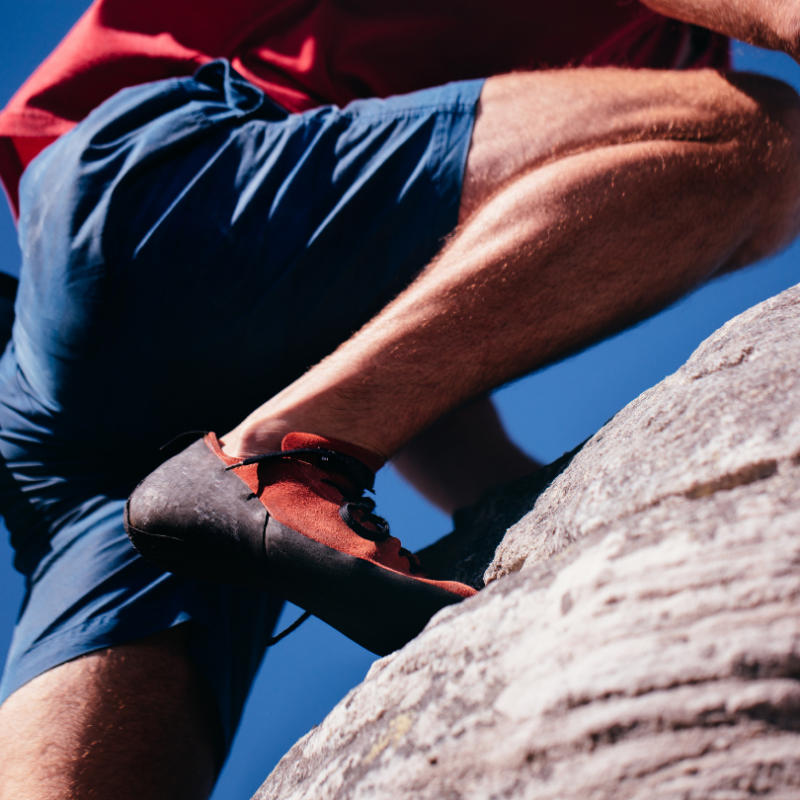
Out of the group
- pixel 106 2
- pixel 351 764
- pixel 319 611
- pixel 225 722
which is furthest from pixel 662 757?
pixel 106 2

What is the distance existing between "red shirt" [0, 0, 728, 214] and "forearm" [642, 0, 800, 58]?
1.12 feet

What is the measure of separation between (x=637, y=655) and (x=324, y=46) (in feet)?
4.19

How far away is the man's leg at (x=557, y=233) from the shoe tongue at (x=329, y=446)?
2cm

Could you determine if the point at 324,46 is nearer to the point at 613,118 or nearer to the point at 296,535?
the point at 613,118

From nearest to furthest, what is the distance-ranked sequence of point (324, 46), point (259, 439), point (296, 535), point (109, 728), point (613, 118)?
point (296, 535) → point (259, 439) → point (613, 118) → point (109, 728) → point (324, 46)

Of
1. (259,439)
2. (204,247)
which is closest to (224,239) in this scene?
(204,247)

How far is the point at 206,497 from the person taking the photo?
2.62 ft

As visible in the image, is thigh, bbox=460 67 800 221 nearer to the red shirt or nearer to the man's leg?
the man's leg

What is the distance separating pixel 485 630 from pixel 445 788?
0.14 meters

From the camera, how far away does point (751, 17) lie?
0.86m

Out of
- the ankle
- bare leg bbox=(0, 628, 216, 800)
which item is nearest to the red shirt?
the ankle

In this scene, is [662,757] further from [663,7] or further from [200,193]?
[663,7]

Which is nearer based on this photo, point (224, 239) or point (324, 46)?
point (224, 239)

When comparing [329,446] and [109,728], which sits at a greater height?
[329,446]
